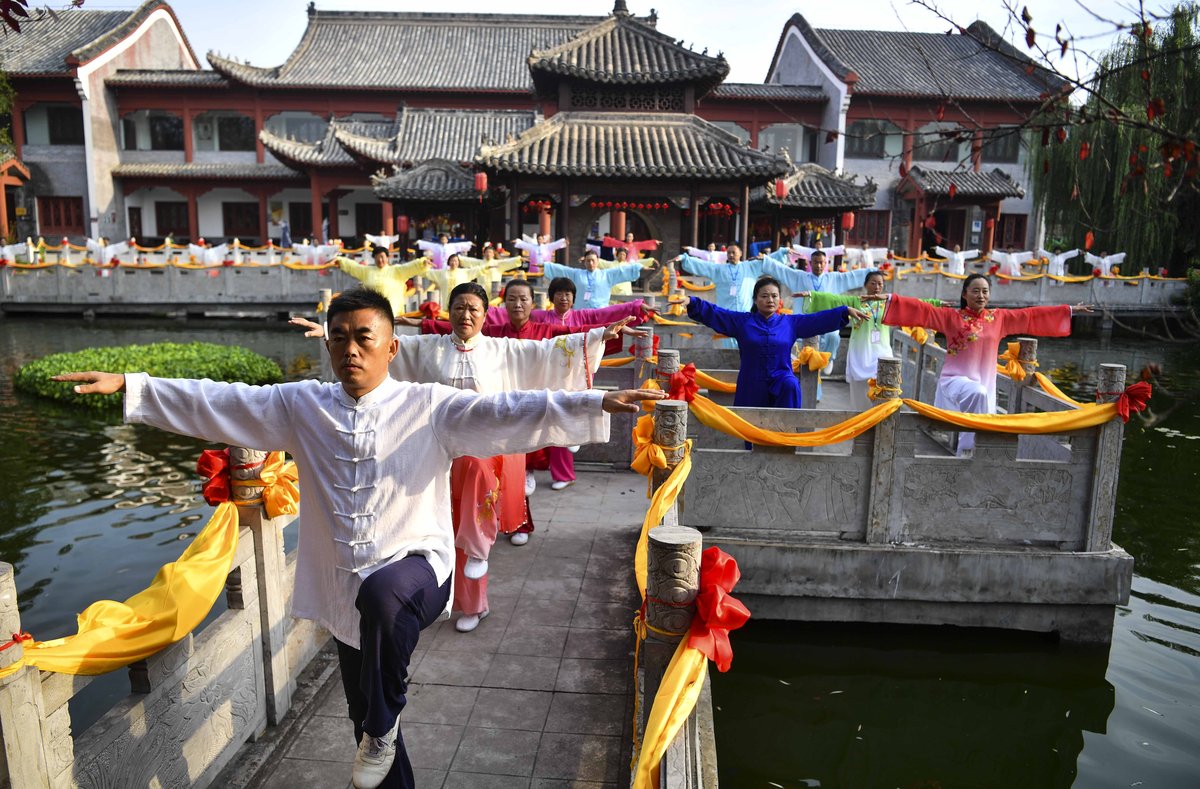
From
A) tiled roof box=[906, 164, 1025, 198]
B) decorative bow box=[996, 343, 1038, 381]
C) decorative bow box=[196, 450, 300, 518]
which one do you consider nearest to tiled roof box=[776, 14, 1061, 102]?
tiled roof box=[906, 164, 1025, 198]

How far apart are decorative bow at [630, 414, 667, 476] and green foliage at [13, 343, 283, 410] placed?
11147 mm

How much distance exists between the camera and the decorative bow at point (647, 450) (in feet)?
13.9

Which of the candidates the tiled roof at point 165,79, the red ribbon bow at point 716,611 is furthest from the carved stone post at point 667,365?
the tiled roof at point 165,79

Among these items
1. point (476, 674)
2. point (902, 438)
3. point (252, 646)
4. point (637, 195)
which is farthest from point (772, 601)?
point (637, 195)

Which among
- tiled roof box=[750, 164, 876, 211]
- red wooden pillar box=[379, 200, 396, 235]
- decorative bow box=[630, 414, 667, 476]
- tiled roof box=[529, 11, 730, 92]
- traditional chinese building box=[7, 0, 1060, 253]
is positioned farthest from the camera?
red wooden pillar box=[379, 200, 396, 235]

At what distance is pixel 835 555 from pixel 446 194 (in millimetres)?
19333

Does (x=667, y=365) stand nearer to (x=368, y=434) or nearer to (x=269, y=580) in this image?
(x=269, y=580)

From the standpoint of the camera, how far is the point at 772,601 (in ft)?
19.4

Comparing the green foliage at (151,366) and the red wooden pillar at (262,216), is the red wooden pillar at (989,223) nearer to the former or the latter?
the green foliage at (151,366)

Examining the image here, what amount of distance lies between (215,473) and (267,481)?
0.20 meters

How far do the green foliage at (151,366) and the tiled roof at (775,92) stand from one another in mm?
21827

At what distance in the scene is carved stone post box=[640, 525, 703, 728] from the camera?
8.36 feet

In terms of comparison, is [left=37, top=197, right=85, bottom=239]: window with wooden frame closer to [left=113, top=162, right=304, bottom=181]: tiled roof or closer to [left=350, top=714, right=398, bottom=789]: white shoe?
[left=113, top=162, right=304, bottom=181]: tiled roof

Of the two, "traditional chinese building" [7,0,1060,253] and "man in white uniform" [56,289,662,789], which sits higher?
"traditional chinese building" [7,0,1060,253]
